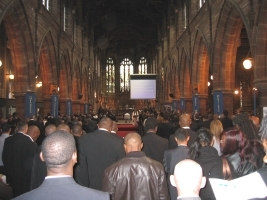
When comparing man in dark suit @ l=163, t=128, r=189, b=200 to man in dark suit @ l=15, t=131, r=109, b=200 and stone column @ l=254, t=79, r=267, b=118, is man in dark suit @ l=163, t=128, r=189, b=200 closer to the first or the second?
man in dark suit @ l=15, t=131, r=109, b=200

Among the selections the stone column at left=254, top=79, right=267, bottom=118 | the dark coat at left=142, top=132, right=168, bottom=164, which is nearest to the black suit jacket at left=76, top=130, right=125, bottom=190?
the dark coat at left=142, top=132, right=168, bottom=164

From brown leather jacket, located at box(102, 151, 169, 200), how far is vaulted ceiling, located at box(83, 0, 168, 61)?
106ft

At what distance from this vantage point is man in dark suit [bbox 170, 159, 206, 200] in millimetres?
2201

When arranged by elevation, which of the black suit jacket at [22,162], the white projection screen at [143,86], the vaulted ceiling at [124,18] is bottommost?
the black suit jacket at [22,162]

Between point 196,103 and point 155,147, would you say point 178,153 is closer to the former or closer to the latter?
point 155,147

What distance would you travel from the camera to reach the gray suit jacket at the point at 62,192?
2123 mm

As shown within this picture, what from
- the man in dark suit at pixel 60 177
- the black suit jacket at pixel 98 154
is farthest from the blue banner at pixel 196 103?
the man in dark suit at pixel 60 177

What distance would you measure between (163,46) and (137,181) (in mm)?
35517

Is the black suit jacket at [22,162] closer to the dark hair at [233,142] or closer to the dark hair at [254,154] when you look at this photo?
the dark hair at [233,142]

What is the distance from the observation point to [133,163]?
12.8ft

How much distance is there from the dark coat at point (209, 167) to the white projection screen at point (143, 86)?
23.7 meters

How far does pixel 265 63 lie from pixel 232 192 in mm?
10751

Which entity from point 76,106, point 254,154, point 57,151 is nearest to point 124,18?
point 76,106

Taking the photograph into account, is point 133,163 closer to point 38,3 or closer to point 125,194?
point 125,194
